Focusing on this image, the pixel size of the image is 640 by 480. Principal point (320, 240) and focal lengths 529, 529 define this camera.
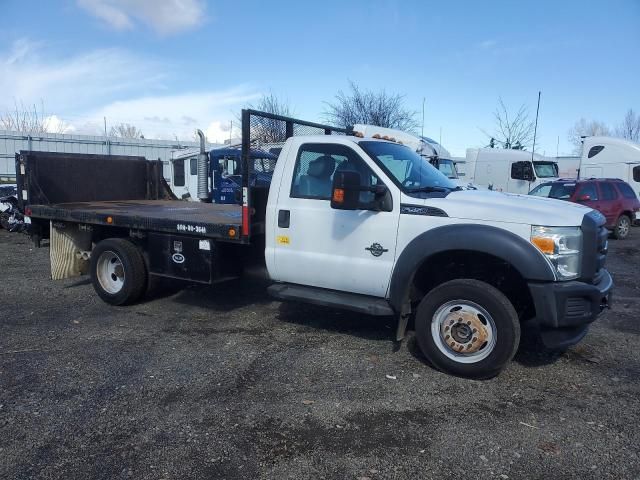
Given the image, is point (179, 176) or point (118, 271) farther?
point (179, 176)

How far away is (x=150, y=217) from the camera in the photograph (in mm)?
6367

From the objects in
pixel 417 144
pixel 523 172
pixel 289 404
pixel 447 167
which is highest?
pixel 417 144

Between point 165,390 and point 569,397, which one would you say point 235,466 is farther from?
point 569,397

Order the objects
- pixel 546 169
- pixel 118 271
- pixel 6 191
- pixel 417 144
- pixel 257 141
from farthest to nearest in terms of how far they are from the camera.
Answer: pixel 546 169, pixel 6 191, pixel 417 144, pixel 118 271, pixel 257 141

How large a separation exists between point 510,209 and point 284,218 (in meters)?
2.17

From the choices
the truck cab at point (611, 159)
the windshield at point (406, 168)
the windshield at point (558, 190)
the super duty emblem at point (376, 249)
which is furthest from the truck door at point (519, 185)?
the super duty emblem at point (376, 249)

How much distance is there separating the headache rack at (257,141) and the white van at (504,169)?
1386cm

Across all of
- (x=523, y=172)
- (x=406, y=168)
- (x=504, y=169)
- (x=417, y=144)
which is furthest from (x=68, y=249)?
(x=504, y=169)

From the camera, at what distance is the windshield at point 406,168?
16.6 feet

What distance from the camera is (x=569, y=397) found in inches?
168

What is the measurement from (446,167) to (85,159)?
12690 mm

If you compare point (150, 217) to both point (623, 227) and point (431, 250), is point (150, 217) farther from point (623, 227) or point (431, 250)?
point (623, 227)

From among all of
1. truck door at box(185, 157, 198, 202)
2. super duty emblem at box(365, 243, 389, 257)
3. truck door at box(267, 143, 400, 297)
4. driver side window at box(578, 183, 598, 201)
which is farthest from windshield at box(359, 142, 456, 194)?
truck door at box(185, 157, 198, 202)

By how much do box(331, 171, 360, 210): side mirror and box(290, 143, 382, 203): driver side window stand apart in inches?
13.1
